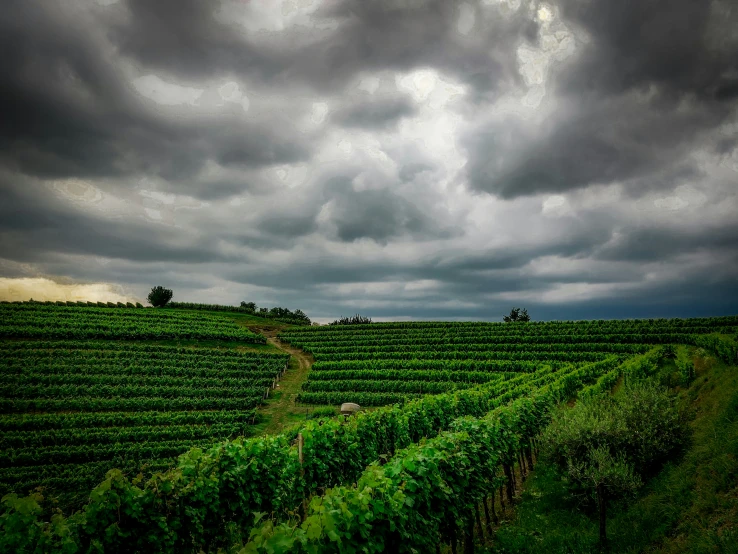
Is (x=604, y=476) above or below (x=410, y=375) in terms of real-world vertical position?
above

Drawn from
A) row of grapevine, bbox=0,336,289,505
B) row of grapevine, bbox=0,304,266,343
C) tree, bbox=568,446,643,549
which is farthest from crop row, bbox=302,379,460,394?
tree, bbox=568,446,643,549

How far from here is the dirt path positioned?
34341mm

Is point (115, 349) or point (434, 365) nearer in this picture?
point (434, 365)

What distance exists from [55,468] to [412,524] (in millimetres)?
26298

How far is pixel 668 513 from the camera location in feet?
32.4

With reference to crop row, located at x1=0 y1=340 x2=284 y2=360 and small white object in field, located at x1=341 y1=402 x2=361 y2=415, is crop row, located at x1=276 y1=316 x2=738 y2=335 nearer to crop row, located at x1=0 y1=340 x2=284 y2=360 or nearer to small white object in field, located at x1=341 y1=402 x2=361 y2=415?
crop row, located at x1=0 y1=340 x2=284 y2=360

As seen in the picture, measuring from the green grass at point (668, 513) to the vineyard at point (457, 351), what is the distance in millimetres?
26229

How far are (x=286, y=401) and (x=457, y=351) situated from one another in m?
25.6

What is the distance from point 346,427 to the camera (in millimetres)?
13531

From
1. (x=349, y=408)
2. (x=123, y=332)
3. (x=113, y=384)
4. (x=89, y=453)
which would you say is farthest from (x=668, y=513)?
(x=123, y=332)

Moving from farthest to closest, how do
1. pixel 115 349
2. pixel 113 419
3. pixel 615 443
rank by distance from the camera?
pixel 115 349
pixel 113 419
pixel 615 443

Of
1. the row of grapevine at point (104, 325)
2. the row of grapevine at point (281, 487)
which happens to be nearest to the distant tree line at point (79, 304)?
the row of grapevine at point (104, 325)

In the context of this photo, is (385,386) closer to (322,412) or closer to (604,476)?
(322,412)

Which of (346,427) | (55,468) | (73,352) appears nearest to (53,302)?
(73,352)
